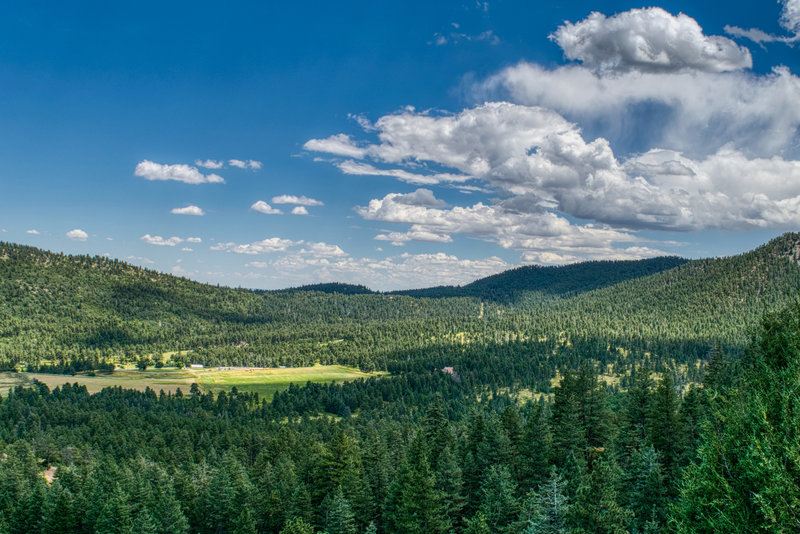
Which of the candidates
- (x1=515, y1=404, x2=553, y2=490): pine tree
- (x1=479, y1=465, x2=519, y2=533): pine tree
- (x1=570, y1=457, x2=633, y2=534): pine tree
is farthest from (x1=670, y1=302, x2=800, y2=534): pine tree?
(x1=515, y1=404, x2=553, y2=490): pine tree

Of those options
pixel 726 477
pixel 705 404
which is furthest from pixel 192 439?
pixel 726 477

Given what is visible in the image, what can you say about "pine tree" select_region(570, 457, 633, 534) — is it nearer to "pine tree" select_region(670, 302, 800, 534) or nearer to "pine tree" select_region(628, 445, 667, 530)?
"pine tree" select_region(628, 445, 667, 530)

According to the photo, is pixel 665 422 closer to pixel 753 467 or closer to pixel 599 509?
pixel 599 509

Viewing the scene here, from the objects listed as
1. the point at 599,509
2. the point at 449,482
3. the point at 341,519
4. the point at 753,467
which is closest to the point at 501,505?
the point at 449,482

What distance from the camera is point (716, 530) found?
16.0 metres

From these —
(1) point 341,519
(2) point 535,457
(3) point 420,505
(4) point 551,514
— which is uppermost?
(4) point 551,514

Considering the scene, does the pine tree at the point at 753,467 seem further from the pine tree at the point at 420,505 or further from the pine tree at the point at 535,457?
the pine tree at the point at 535,457

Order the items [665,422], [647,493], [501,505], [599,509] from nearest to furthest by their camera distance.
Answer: [599,509] < [647,493] < [501,505] < [665,422]

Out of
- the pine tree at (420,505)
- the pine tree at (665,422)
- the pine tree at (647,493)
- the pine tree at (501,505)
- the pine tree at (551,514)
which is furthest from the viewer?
the pine tree at (665,422)

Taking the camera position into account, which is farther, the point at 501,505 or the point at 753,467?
the point at 501,505

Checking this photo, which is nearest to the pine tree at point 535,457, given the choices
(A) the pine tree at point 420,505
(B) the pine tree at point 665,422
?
(A) the pine tree at point 420,505

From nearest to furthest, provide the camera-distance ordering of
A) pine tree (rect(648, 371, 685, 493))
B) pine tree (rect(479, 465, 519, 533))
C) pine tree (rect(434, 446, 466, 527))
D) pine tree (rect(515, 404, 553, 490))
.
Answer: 1. pine tree (rect(479, 465, 519, 533))
2. pine tree (rect(434, 446, 466, 527))
3. pine tree (rect(515, 404, 553, 490))
4. pine tree (rect(648, 371, 685, 493))

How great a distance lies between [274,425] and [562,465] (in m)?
112

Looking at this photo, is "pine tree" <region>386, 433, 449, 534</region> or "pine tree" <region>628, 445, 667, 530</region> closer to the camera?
"pine tree" <region>628, 445, 667, 530</region>
